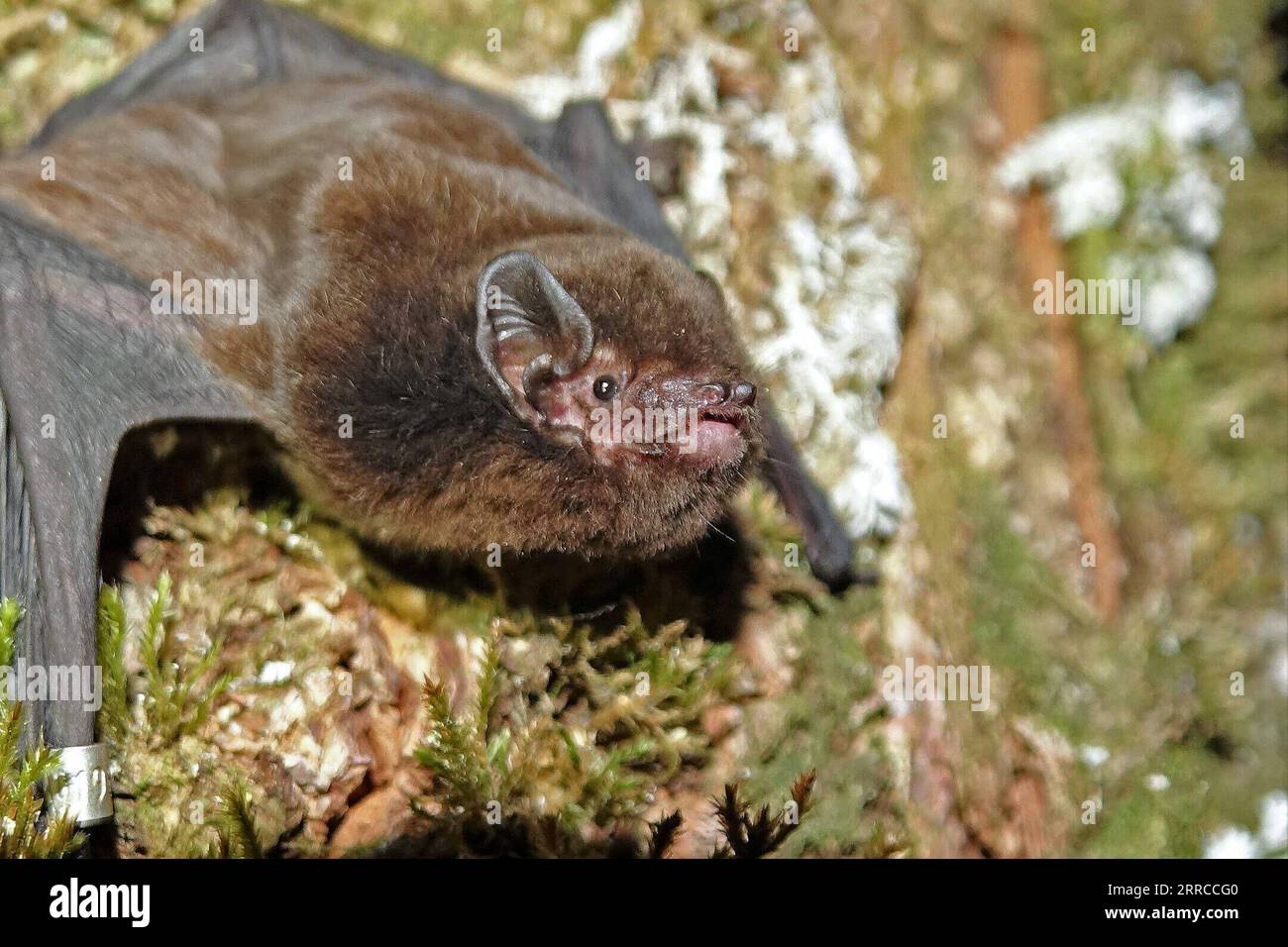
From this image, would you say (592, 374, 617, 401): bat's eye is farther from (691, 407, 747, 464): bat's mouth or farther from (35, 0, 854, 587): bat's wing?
(35, 0, 854, 587): bat's wing

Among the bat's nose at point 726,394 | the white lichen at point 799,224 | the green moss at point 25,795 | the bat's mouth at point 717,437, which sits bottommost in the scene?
the green moss at point 25,795

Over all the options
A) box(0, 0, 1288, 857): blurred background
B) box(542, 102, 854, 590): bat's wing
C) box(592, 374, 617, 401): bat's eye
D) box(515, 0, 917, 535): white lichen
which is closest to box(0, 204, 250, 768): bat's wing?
box(0, 0, 1288, 857): blurred background

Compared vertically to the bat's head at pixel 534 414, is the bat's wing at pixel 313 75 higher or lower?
higher

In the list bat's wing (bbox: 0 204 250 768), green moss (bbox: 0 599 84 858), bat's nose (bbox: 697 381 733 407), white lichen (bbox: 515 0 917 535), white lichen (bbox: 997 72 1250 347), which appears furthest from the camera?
white lichen (bbox: 997 72 1250 347)

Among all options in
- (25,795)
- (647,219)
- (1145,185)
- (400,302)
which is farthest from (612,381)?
(1145,185)

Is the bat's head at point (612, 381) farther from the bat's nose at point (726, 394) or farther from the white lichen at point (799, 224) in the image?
the white lichen at point (799, 224)

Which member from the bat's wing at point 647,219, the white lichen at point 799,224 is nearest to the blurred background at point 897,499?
the white lichen at point 799,224

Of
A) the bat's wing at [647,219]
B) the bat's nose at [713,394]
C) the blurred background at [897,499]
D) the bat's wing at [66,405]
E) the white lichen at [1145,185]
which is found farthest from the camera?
the white lichen at [1145,185]
